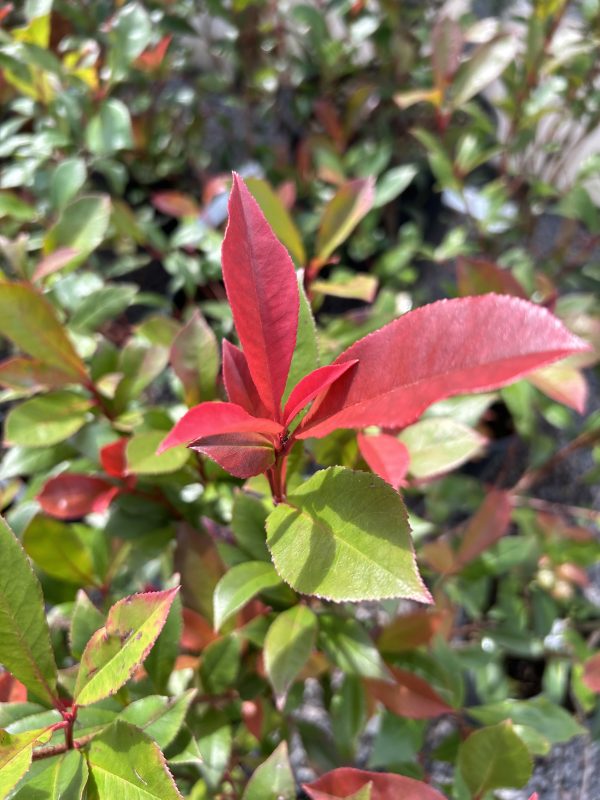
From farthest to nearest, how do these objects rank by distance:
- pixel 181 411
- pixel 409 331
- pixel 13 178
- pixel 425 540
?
pixel 425 540 → pixel 13 178 → pixel 181 411 → pixel 409 331

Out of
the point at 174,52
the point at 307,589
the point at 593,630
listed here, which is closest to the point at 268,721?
the point at 307,589

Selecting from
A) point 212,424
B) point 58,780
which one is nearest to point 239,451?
point 212,424

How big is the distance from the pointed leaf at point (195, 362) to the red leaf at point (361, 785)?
35 centimetres

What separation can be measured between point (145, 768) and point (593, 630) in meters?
1.05

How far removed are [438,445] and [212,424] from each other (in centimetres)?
34

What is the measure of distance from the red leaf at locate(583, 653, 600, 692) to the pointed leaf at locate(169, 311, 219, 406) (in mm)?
508

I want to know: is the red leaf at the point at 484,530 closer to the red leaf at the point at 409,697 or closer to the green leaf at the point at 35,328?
the red leaf at the point at 409,697

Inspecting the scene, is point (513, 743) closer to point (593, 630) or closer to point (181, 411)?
point (181, 411)

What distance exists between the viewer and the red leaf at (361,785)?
490mm

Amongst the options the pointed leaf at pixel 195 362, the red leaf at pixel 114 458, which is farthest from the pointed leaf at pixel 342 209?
the red leaf at pixel 114 458

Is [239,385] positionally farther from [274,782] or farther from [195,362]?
[274,782]

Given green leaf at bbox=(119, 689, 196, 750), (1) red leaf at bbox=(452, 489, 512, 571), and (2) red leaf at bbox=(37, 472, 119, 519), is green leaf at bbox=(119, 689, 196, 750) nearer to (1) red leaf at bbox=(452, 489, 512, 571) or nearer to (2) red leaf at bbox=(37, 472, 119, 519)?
(2) red leaf at bbox=(37, 472, 119, 519)

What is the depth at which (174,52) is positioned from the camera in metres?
1.44

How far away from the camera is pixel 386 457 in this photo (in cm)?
49
